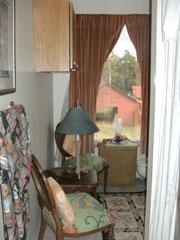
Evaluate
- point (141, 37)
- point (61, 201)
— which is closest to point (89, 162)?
point (61, 201)

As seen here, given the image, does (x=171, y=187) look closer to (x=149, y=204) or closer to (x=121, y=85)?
(x=149, y=204)

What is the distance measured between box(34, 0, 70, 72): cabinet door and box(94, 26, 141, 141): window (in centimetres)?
167

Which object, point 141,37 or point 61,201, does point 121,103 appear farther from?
point 61,201

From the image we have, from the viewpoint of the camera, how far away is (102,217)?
6.28ft

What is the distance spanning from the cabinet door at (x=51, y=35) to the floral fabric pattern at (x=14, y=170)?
31.7 inches

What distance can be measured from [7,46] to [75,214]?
1227mm

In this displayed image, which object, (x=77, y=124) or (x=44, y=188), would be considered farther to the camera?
(x=77, y=124)

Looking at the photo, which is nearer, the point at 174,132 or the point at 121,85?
the point at 174,132

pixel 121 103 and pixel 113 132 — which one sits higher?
pixel 121 103

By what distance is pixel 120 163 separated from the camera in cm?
347

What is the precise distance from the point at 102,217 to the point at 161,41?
129 cm

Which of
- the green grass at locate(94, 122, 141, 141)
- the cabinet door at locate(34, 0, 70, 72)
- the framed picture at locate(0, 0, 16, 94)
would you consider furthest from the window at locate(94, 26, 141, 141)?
the framed picture at locate(0, 0, 16, 94)

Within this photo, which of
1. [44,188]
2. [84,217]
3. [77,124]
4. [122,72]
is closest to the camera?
[44,188]

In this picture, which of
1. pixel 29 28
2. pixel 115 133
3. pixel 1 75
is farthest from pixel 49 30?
pixel 115 133
